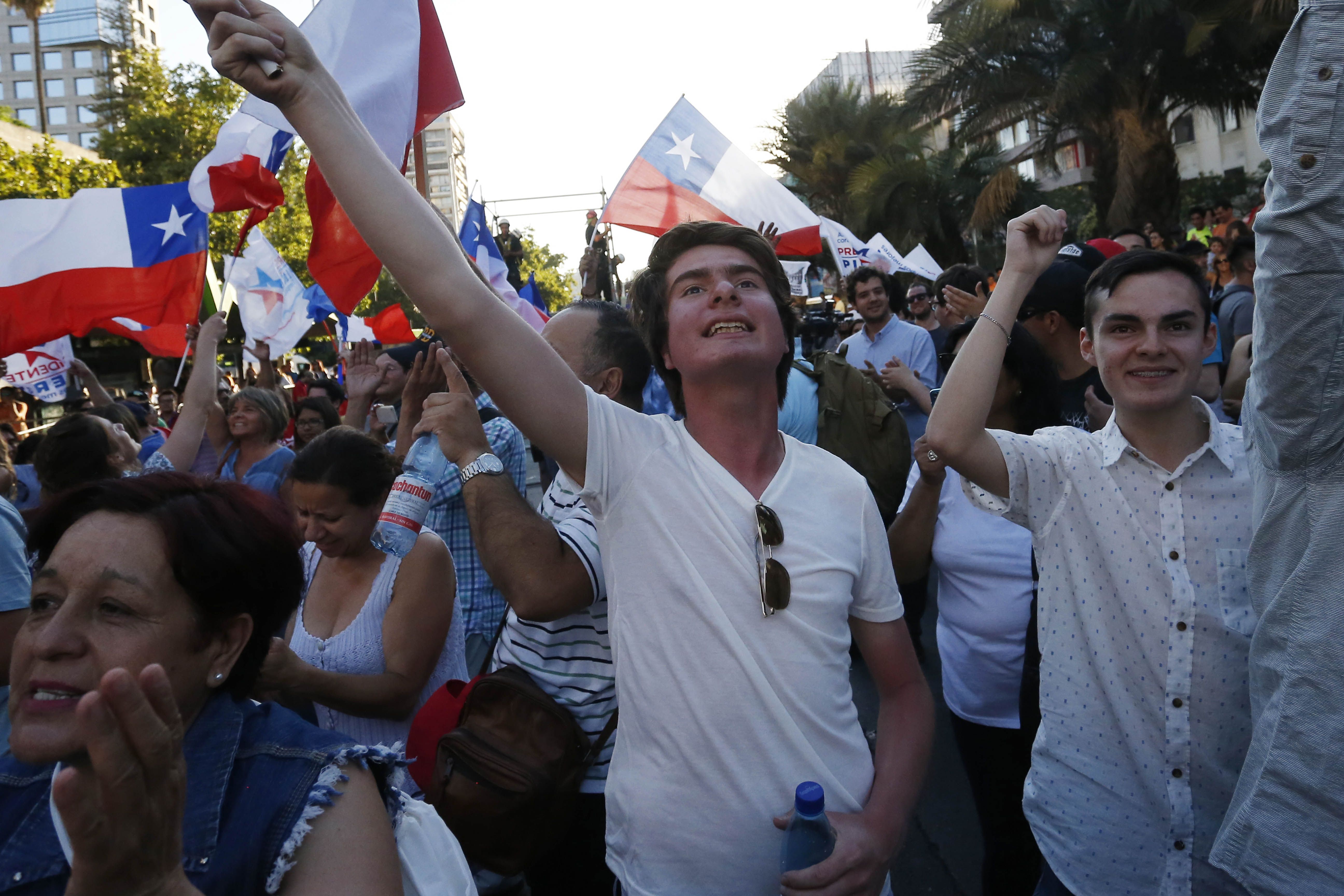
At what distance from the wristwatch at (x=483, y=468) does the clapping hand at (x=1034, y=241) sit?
3.91 ft

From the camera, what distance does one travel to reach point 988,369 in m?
1.96

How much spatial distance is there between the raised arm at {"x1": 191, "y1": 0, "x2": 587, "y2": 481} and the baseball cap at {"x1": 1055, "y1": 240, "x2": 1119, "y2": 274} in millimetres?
2475

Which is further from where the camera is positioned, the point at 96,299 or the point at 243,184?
the point at 96,299

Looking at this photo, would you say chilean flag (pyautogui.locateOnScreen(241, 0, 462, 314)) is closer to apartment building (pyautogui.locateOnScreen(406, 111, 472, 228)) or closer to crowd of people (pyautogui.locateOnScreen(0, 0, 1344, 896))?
crowd of people (pyautogui.locateOnScreen(0, 0, 1344, 896))

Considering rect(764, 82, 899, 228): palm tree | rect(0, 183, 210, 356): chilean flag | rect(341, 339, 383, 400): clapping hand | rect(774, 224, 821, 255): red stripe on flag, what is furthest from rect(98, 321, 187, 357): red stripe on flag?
rect(764, 82, 899, 228): palm tree

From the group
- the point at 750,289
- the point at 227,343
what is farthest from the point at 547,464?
the point at 227,343

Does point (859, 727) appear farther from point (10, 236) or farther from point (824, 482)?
point (10, 236)

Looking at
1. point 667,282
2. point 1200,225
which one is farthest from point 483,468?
point 1200,225

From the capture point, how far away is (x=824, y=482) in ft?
6.10

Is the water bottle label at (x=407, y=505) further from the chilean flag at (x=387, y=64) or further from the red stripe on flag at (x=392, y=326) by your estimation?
the red stripe on flag at (x=392, y=326)

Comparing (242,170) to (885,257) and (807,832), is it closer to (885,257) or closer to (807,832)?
(807,832)

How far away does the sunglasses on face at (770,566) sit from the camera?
5.44 feet

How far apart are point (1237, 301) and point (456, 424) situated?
4903 millimetres

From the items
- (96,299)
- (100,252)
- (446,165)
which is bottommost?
(96,299)
